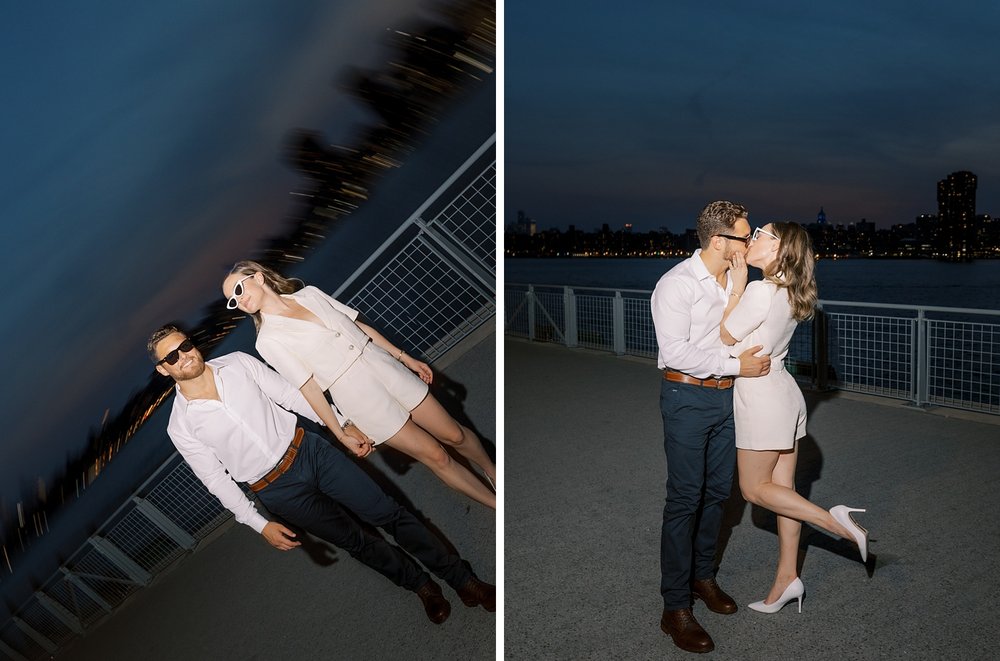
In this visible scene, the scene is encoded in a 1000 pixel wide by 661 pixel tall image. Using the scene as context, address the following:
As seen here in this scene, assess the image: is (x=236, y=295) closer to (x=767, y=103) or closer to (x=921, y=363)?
(x=921, y=363)

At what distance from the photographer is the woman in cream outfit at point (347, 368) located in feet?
5.82

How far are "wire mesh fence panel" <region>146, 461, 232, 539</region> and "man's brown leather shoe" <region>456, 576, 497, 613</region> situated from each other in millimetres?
800

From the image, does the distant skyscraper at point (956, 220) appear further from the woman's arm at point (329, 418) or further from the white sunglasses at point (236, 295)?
the white sunglasses at point (236, 295)

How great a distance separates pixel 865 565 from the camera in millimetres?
2734

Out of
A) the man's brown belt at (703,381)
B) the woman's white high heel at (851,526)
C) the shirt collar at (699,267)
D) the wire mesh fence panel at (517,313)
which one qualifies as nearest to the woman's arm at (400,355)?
the man's brown belt at (703,381)

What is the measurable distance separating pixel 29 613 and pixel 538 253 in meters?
2.25

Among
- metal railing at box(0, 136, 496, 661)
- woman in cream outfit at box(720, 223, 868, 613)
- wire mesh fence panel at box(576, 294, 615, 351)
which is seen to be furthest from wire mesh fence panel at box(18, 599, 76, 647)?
wire mesh fence panel at box(576, 294, 615, 351)

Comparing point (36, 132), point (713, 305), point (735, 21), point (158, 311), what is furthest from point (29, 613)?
point (735, 21)

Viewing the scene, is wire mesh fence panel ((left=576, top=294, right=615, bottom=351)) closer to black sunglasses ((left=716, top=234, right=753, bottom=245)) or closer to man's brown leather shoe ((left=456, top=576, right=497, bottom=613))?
black sunglasses ((left=716, top=234, right=753, bottom=245))

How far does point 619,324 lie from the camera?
826cm

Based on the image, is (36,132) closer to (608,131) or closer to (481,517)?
(481,517)

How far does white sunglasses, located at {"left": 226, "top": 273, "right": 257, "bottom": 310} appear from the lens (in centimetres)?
173

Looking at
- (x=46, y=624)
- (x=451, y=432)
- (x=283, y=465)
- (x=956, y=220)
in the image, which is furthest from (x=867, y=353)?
(x=956, y=220)

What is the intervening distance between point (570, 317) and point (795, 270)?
670cm
